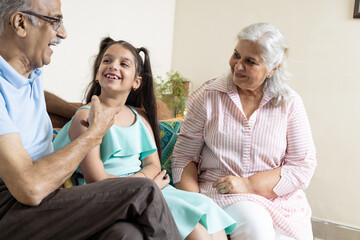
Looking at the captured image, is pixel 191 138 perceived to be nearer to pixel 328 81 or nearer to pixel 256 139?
pixel 256 139

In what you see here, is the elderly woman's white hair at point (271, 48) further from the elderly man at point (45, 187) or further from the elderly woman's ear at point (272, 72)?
the elderly man at point (45, 187)

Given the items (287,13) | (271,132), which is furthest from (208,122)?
(287,13)

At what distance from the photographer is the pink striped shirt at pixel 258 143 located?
1953 millimetres

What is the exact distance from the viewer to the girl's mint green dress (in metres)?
1.52

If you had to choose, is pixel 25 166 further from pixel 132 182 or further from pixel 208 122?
pixel 208 122

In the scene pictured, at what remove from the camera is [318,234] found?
3555mm

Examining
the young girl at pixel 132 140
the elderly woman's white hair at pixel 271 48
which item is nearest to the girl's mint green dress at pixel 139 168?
the young girl at pixel 132 140

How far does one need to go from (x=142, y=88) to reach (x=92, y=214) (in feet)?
3.23

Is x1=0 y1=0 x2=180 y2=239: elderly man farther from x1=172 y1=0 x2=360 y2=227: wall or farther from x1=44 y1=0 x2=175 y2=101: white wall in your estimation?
x1=172 y1=0 x2=360 y2=227: wall

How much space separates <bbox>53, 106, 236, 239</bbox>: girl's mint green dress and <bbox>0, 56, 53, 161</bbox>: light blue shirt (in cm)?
23

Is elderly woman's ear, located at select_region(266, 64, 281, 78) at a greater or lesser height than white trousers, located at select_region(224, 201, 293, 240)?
greater

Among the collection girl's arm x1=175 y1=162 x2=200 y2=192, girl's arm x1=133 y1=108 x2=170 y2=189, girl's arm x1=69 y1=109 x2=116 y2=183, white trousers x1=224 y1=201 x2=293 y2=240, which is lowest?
white trousers x1=224 y1=201 x2=293 y2=240

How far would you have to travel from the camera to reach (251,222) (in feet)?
5.73

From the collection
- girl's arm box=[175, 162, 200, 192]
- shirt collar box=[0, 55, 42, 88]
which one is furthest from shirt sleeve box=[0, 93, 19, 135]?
girl's arm box=[175, 162, 200, 192]
